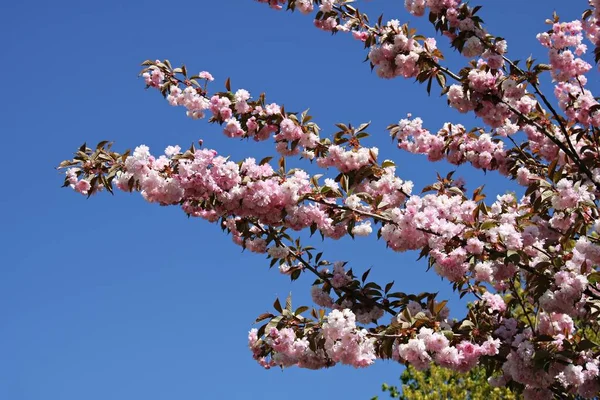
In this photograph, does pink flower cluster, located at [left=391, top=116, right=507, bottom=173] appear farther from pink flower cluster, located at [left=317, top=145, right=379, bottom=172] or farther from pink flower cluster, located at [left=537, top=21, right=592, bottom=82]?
pink flower cluster, located at [left=317, top=145, right=379, bottom=172]

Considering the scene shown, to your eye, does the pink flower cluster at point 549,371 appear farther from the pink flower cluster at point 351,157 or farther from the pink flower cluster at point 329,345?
the pink flower cluster at point 351,157

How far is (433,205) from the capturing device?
16.6ft

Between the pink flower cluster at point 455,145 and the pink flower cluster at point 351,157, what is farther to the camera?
the pink flower cluster at point 455,145

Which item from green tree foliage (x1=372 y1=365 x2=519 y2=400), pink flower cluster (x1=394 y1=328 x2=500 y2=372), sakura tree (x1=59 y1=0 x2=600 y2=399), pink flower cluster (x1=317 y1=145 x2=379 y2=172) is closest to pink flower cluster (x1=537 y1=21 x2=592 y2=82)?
sakura tree (x1=59 y1=0 x2=600 y2=399)

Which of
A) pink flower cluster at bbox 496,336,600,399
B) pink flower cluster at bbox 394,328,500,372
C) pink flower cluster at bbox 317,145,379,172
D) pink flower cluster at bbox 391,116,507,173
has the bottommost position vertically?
pink flower cluster at bbox 496,336,600,399

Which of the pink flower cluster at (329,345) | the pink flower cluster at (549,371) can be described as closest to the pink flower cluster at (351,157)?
the pink flower cluster at (329,345)

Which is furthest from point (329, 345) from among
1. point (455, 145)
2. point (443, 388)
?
point (443, 388)

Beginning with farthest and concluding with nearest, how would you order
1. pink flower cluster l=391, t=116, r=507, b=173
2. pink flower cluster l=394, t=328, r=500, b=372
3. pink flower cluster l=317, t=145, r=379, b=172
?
pink flower cluster l=391, t=116, r=507, b=173
pink flower cluster l=317, t=145, r=379, b=172
pink flower cluster l=394, t=328, r=500, b=372

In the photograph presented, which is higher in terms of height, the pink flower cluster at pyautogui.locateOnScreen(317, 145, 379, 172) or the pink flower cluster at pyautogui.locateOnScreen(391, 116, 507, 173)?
the pink flower cluster at pyautogui.locateOnScreen(391, 116, 507, 173)

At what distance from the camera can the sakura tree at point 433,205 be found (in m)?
4.62

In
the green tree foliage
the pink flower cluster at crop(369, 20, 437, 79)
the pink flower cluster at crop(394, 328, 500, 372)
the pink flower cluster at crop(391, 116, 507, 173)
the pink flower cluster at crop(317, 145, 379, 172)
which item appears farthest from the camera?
the green tree foliage

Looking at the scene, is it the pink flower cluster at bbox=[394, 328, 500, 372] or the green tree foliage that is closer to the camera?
the pink flower cluster at bbox=[394, 328, 500, 372]

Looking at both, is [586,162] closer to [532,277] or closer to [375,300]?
[532,277]

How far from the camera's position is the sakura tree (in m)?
4.62
